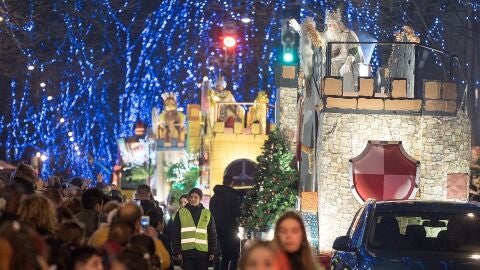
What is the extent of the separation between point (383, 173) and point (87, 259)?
1416cm

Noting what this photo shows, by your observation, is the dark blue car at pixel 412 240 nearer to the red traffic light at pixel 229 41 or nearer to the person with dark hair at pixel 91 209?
the person with dark hair at pixel 91 209

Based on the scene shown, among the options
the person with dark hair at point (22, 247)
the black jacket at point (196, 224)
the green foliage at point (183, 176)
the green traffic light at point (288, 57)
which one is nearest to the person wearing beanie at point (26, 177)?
the black jacket at point (196, 224)

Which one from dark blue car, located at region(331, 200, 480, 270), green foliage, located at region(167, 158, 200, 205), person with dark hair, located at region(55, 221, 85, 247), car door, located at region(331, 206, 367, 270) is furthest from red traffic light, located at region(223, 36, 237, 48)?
green foliage, located at region(167, 158, 200, 205)

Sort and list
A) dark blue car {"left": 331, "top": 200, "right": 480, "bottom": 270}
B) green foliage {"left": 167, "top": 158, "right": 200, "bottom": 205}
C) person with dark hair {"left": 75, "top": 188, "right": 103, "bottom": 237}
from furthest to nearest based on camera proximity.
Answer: green foliage {"left": 167, "top": 158, "right": 200, "bottom": 205} → person with dark hair {"left": 75, "top": 188, "right": 103, "bottom": 237} → dark blue car {"left": 331, "top": 200, "right": 480, "bottom": 270}

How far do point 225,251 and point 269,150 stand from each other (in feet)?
29.8

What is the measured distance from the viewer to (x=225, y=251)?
19.2 m

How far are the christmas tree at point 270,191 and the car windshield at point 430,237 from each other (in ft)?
43.0

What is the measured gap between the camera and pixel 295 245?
26.9 ft

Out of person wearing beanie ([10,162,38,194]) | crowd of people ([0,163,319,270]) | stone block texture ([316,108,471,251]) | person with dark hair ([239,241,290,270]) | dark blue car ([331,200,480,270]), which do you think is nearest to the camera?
person with dark hair ([239,241,290,270])

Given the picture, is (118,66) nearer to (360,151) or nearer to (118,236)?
(360,151)

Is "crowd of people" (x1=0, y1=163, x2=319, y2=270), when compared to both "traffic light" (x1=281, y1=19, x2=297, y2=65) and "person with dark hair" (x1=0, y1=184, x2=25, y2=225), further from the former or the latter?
"traffic light" (x1=281, y1=19, x2=297, y2=65)

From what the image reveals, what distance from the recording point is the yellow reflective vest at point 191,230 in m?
15.9

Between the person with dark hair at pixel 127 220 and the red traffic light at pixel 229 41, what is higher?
the red traffic light at pixel 229 41

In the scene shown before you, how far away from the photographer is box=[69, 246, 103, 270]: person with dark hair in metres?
7.68
